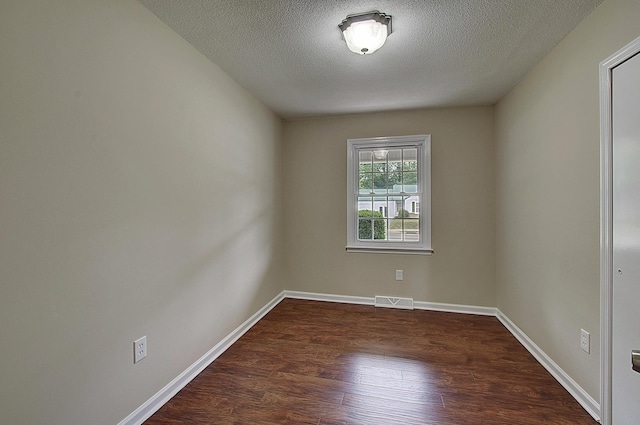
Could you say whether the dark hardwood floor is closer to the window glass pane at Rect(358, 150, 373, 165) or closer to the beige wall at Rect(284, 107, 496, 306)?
the beige wall at Rect(284, 107, 496, 306)

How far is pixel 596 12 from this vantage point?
168cm

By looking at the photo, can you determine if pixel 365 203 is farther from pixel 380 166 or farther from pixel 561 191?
pixel 561 191

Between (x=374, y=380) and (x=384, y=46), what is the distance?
2460 mm

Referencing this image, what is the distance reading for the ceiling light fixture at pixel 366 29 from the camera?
1.75 meters

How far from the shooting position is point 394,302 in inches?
139

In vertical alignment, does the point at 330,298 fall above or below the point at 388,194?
below

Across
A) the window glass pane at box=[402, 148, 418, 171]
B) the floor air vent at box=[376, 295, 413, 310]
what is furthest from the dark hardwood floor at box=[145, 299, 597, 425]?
the window glass pane at box=[402, 148, 418, 171]

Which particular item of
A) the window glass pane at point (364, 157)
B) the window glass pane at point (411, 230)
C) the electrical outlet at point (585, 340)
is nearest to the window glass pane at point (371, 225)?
the window glass pane at point (411, 230)

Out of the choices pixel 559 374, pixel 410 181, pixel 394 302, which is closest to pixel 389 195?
pixel 410 181

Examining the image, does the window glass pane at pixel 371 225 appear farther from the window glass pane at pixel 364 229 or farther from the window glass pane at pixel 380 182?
the window glass pane at pixel 380 182

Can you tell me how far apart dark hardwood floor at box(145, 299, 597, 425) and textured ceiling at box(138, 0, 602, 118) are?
2441 millimetres

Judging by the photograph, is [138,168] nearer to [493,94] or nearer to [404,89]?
[404,89]

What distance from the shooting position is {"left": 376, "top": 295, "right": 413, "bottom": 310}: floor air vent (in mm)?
3492

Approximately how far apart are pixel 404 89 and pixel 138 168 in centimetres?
247
